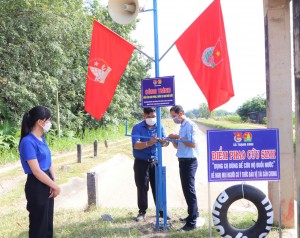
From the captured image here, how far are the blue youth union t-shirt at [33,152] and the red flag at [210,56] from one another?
2.26m

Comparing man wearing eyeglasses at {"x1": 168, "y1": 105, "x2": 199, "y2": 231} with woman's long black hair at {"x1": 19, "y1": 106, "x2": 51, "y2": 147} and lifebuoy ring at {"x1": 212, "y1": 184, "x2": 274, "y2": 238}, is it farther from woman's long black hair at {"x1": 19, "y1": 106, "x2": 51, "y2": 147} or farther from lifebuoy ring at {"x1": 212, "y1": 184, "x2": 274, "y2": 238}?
woman's long black hair at {"x1": 19, "y1": 106, "x2": 51, "y2": 147}

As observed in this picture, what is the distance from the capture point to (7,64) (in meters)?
14.4

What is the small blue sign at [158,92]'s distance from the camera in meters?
4.84

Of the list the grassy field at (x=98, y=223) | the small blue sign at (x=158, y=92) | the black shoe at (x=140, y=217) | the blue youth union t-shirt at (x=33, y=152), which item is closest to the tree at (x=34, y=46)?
the grassy field at (x=98, y=223)

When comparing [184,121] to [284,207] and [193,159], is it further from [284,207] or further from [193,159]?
[284,207]

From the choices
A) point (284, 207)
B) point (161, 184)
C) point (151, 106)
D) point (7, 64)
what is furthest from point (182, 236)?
point (7, 64)

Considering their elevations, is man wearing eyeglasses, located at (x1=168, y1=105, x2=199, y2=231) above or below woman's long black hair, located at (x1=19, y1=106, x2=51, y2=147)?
below

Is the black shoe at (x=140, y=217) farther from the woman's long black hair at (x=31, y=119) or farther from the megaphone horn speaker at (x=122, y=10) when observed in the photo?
the megaphone horn speaker at (x=122, y=10)

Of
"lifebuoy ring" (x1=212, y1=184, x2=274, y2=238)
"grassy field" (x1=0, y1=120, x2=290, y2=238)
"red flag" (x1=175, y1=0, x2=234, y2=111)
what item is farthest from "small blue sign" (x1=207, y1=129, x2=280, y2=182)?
"grassy field" (x1=0, y1=120, x2=290, y2=238)

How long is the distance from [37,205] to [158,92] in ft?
7.21

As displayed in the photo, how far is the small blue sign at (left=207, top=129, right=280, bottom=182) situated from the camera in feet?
13.4

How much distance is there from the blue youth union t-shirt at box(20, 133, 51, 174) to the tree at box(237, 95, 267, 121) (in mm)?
76048

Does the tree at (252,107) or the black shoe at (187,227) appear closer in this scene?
the black shoe at (187,227)

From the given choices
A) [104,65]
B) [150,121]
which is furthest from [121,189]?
[104,65]
